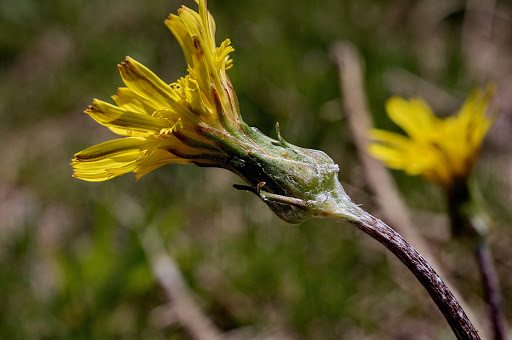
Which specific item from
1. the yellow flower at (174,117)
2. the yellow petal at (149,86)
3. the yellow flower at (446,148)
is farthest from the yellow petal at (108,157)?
the yellow flower at (446,148)

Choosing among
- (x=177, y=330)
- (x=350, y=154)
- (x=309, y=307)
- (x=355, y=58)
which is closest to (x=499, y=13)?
(x=355, y=58)

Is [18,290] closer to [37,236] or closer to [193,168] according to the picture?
[37,236]

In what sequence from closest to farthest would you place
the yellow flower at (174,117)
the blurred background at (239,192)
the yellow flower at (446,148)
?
the yellow flower at (174,117) < the yellow flower at (446,148) < the blurred background at (239,192)

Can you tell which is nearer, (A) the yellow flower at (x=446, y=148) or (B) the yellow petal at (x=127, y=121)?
(B) the yellow petal at (x=127, y=121)

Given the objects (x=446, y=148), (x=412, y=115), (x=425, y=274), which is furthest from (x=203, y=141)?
(x=412, y=115)

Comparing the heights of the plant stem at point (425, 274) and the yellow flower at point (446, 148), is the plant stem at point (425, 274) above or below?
above

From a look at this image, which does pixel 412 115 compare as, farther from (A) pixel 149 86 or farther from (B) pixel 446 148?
(A) pixel 149 86

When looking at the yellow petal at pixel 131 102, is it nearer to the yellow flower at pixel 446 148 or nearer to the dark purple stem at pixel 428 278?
the dark purple stem at pixel 428 278

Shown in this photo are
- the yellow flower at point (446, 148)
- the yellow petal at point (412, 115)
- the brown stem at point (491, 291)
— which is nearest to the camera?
the brown stem at point (491, 291)

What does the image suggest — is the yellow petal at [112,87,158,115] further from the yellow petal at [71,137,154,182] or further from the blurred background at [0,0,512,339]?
the blurred background at [0,0,512,339]
